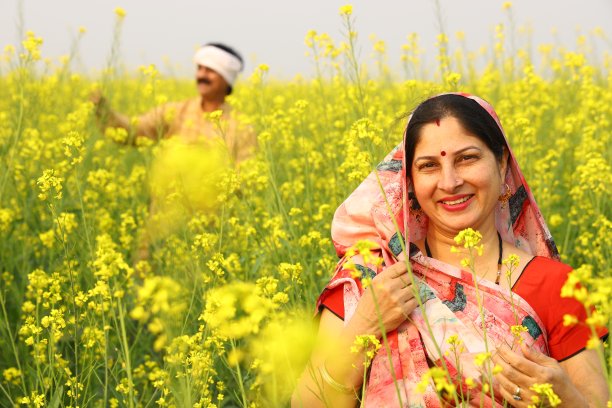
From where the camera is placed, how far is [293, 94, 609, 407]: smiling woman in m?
1.67

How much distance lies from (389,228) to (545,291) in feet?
1.25

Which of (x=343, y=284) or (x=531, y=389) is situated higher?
(x=343, y=284)

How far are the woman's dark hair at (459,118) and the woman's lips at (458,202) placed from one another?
0.43ft

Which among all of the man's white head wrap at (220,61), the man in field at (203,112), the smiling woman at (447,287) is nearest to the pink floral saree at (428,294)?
the smiling woman at (447,287)

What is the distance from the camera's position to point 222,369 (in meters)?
2.45

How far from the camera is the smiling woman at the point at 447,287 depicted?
1.67m

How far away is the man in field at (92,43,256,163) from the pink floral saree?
7.84 feet

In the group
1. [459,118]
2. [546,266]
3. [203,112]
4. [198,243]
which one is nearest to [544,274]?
[546,266]

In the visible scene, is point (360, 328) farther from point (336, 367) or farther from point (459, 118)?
point (459, 118)

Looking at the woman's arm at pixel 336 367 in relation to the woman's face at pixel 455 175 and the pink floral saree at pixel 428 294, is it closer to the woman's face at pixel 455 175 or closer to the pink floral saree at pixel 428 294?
the pink floral saree at pixel 428 294

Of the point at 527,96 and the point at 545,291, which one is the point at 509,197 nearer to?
the point at 545,291

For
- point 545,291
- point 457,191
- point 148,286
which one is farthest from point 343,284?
point 148,286

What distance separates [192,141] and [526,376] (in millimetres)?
3203

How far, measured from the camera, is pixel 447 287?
1.81 metres
